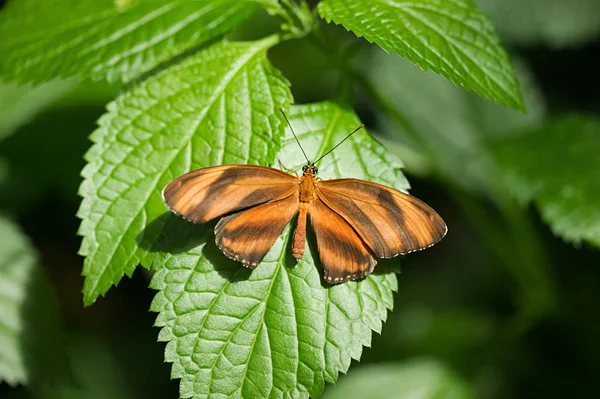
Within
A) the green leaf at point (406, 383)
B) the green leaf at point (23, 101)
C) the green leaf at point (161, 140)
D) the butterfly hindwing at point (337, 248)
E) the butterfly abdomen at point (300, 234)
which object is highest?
A: the green leaf at point (161, 140)

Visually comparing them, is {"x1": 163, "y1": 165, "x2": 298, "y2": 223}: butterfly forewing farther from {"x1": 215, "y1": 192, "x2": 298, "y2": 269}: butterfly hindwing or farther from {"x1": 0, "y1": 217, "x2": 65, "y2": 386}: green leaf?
{"x1": 0, "y1": 217, "x2": 65, "y2": 386}: green leaf

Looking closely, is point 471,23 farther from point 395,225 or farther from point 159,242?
point 159,242

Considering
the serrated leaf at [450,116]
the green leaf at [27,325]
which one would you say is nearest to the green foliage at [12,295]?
the green leaf at [27,325]

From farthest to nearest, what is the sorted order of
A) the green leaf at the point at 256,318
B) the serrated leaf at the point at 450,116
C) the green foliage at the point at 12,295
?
1. the serrated leaf at the point at 450,116
2. the green foliage at the point at 12,295
3. the green leaf at the point at 256,318

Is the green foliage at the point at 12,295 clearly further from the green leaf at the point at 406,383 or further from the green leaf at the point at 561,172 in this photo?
the green leaf at the point at 561,172

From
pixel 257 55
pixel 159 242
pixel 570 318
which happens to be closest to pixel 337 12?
pixel 257 55

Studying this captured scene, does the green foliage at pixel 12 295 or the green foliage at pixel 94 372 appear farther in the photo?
the green foliage at pixel 94 372
